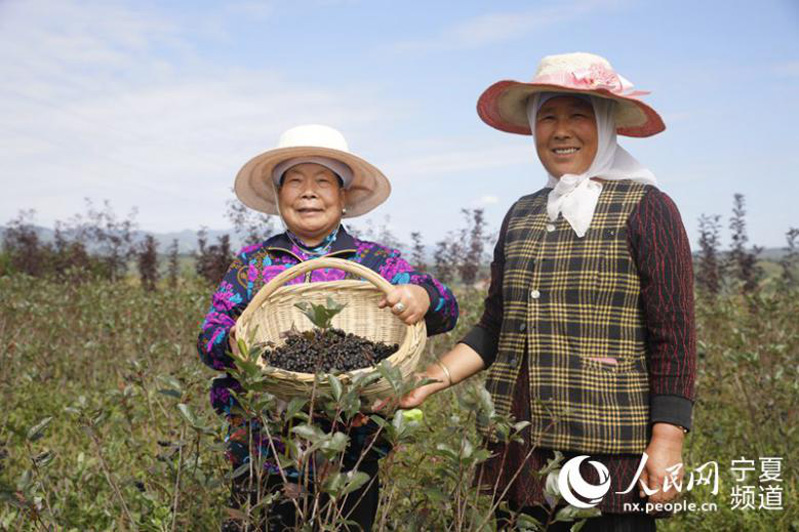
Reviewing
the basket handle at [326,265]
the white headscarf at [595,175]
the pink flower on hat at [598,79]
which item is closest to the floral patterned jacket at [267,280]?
the basket handle at [326,265]

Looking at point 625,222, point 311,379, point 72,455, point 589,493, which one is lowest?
point 72,455

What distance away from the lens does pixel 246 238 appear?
9.35 meters

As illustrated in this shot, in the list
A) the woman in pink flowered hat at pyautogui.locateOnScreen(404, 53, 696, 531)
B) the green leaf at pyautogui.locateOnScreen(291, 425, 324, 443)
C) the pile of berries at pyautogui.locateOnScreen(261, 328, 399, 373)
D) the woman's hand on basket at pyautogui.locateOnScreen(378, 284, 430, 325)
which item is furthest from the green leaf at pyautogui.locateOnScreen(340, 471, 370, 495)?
the woman's hand on basket at pyautogui.locateOnScreen(378, 284, 430, 325)

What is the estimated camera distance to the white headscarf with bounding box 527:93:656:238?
2.07 meters

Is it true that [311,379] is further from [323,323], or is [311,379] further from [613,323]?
[613,323]

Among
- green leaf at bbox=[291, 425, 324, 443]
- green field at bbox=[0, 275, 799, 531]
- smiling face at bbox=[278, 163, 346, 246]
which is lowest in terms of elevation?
green field at bbox=[0, 275, 799, 531]

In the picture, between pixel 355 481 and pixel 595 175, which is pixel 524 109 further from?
pixel 355 481

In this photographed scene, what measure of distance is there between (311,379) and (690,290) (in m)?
1.10

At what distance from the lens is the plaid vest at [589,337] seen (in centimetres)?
199

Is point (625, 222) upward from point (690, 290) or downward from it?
upward

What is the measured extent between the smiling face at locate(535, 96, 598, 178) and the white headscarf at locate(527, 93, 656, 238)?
0.06ft

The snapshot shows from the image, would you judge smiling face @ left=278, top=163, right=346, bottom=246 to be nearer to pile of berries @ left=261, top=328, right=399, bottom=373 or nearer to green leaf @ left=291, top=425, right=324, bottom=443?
pile of berries @ left=261, top=328, right=399, bottom=373

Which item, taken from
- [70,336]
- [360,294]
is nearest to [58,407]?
[70,336]

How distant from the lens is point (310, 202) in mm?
2373
